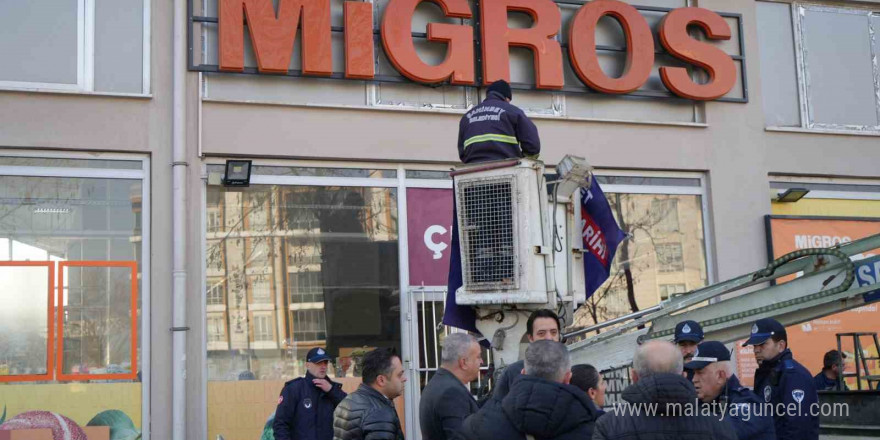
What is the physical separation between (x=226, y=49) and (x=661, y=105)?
231 inches

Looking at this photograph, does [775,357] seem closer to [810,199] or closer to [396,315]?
[396,315]

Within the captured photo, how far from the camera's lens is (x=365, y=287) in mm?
12438

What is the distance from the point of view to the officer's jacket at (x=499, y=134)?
877 cm

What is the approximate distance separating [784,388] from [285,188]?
7017 mm

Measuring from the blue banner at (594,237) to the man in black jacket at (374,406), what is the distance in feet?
9.33

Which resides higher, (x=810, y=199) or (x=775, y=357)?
(x=810, y=199)

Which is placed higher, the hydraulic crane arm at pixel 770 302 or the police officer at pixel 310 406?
the hydraulic crane arm at pixel 770 302

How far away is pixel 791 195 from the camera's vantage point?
1420 cm

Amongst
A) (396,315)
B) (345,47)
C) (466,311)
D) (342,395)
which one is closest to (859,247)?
(466,311)

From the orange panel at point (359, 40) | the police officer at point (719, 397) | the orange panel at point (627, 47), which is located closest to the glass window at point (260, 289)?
the orange panel at point (359, 40)

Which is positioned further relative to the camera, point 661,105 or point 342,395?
point 661,105

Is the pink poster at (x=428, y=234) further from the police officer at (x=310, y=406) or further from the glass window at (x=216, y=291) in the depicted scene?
the police officer at (x=310, y=406)

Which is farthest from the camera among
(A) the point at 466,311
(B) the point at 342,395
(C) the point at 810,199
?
(C) the point at 810,199

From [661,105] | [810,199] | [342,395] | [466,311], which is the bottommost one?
[342,395]
